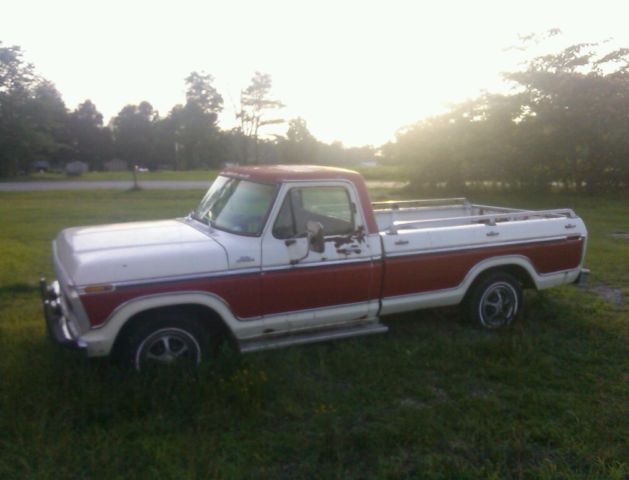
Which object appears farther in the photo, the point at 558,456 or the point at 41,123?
the point at 41,123

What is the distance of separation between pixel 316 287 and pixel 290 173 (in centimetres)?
106

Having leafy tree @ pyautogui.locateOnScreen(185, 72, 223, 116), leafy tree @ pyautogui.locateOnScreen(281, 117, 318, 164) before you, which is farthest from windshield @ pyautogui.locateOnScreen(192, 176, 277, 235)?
leafy tree @ pyautogui.locateOnScreen(185, 72, 223, 116)

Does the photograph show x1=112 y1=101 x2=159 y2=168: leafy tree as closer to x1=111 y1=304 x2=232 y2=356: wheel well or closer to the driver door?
the driver door

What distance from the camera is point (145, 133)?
6681 cm

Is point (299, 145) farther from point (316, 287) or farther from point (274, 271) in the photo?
point (274, 271)

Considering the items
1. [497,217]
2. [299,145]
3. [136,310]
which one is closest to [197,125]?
[299,145]

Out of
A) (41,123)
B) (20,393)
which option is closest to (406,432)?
(20,393)

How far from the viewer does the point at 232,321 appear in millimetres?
5582

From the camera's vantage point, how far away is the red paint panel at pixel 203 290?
16.5 ft

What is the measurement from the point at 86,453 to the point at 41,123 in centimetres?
4555

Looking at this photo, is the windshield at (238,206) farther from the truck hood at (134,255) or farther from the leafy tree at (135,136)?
the leafy tree at (135,136)

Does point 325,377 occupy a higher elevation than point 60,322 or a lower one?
lower

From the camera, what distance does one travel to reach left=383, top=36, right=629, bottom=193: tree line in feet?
78.1

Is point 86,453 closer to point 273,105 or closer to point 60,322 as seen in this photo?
point 60,322
